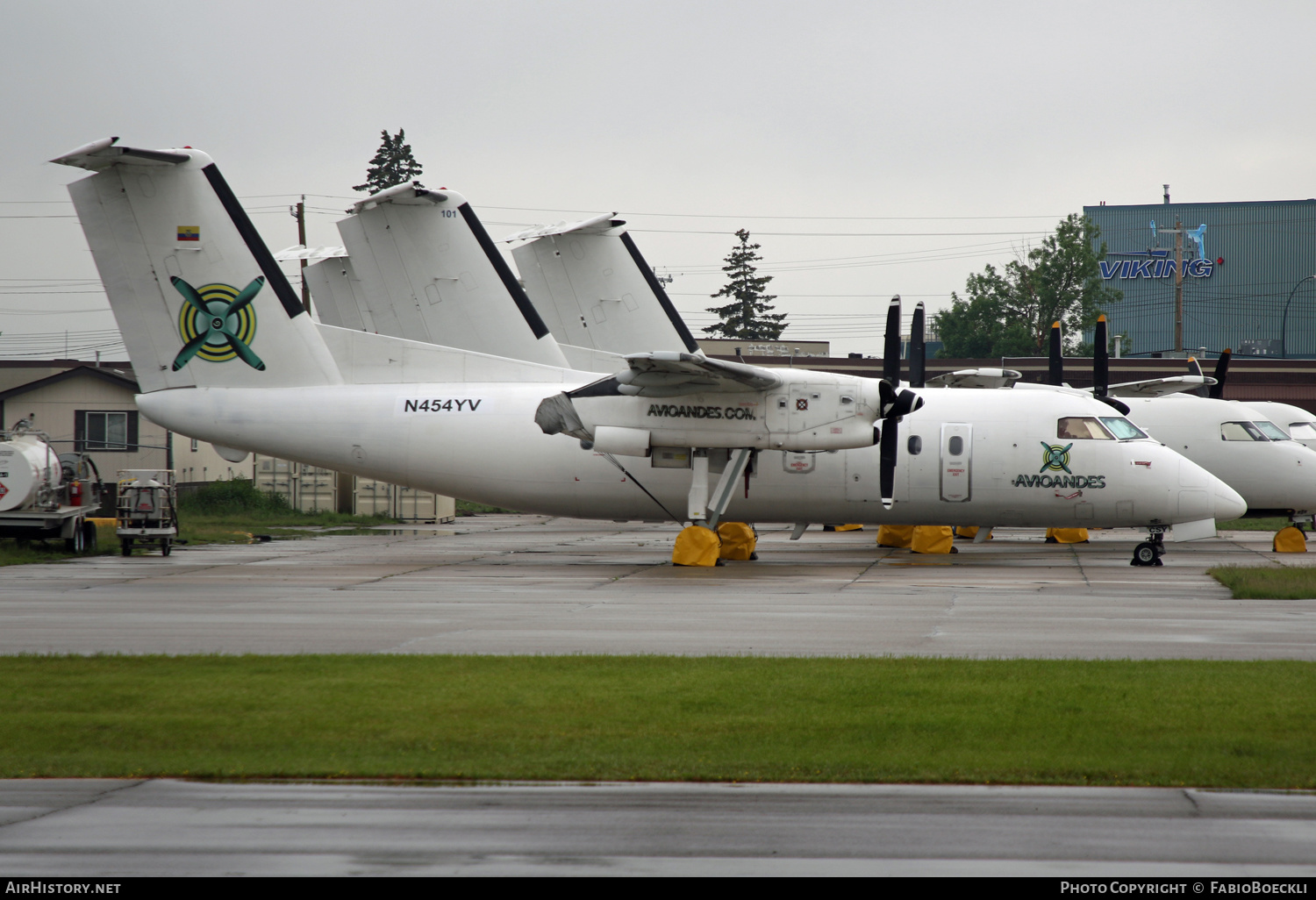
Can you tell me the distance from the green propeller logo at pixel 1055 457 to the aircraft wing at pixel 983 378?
849 centimetres

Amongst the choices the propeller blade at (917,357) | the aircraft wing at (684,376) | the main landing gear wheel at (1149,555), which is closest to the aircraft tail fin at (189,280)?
the aircraft wing at (684,376)

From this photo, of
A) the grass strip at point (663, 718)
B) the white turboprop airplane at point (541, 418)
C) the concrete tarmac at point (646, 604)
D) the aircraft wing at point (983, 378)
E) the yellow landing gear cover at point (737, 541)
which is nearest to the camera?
the grass strip at point (663, 718)

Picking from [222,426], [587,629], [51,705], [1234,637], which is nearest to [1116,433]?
[1234,637]

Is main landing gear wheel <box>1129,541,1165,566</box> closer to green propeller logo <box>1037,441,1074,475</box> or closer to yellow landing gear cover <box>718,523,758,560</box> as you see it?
green propeller logo <box>1037,441,1074,475</box>

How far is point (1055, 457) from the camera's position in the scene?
22031mm

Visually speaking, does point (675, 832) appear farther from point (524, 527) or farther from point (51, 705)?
point (524, 527)

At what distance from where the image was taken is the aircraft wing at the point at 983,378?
30797 mm

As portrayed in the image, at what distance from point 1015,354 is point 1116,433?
67.4 meters

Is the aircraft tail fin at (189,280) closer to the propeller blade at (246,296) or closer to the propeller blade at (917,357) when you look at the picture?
the propeller blade at (246,296)

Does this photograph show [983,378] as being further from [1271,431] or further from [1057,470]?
[1057,470]

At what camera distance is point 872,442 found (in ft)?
68.3

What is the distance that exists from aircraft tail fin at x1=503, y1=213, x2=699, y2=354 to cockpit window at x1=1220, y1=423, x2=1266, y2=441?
1281cm

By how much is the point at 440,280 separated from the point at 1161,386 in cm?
2038

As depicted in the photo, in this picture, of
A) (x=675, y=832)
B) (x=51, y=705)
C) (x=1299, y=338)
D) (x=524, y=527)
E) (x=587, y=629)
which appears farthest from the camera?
(x=1299, y=338)
